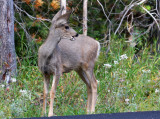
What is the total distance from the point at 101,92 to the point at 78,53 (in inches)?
44.5

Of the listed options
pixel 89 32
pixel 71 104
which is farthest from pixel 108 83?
pixel 89 32

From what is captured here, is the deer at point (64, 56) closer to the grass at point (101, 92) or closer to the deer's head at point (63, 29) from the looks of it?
the deer's head at point (63, 29)

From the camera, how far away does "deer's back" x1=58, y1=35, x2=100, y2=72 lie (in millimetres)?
6349

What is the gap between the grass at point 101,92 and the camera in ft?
19.2

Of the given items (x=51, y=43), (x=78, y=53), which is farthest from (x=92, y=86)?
(x=51, y=43)

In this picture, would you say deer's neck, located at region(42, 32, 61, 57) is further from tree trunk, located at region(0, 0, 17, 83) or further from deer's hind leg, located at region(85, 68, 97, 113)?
tree trunk, located at region(0, 0, 17, 83)

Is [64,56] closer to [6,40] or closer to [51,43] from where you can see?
[51,43]

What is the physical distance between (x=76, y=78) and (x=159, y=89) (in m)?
1.95

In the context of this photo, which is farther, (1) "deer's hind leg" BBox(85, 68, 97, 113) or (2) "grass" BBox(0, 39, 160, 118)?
(1) "deer's hind leg" BBox(85, 68, 97, 113)

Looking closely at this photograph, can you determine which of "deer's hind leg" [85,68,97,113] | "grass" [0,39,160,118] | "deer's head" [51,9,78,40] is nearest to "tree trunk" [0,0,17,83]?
"grass" [0,39,160,118]

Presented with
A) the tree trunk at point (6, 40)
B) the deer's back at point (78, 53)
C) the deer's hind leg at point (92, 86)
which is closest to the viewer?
the deer's back at point (78, 53)

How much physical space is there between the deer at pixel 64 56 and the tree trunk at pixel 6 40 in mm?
1197

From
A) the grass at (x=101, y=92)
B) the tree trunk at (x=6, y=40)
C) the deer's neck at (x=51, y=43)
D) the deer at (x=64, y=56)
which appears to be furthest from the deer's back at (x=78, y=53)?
the tree trunk at (x=6, y=40)

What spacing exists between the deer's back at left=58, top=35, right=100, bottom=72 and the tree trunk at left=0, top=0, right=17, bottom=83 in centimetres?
122
